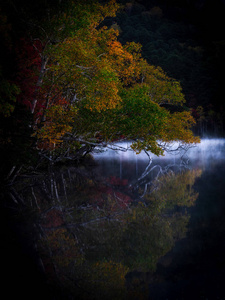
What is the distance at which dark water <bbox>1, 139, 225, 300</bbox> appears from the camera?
4.65 meters

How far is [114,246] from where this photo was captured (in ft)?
21.1

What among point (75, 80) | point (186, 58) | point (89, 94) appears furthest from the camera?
point (186, 58)

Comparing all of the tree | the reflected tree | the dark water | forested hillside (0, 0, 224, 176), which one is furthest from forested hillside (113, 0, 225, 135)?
the dark water

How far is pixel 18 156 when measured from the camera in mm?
11172

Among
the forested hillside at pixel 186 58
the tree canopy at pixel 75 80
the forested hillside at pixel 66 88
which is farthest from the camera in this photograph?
the forested hillside at pixel 186 58

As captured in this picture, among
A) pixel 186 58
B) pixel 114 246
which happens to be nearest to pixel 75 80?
pixel 114 246

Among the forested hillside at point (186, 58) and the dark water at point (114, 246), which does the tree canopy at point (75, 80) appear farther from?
the forested hillside at point (186, 58)

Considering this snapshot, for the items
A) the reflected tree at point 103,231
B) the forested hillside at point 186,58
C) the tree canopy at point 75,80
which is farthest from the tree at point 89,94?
the forested hillside at point 186,58

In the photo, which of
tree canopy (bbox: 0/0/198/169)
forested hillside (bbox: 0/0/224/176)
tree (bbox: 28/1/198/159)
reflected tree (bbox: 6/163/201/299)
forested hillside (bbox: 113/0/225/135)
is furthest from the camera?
forested hillside (bbox: 113/0/225/135)

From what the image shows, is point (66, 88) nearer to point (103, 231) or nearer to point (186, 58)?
point (103, 231)

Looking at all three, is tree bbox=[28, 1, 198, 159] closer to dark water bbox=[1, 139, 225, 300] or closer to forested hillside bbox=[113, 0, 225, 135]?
dark water bbox=[1, 139, 225, 300]

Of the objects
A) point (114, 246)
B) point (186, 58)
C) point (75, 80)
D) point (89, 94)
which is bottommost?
point (114, 246)

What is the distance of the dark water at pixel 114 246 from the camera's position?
15.3ft

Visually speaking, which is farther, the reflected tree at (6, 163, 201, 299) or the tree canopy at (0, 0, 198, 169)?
the tree canopy at (0, 0, 198, 169)
